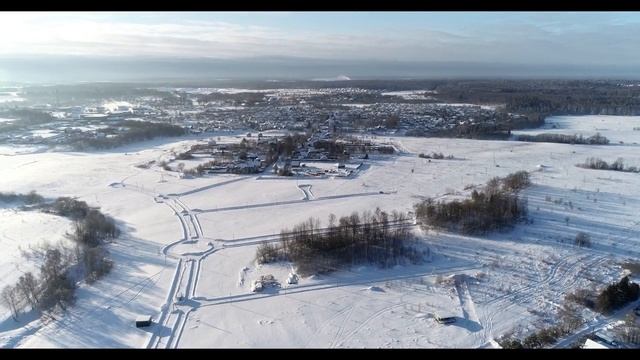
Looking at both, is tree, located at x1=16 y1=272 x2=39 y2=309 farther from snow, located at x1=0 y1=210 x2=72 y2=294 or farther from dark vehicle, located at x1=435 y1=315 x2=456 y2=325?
dark vehicle, located at x1=435 y1=315 x2=456 y2=325

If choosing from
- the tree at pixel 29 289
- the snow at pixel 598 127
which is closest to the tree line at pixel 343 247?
the tree at pixel 29 289

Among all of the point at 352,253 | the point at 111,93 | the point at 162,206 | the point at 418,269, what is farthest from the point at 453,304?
the point at 111,93

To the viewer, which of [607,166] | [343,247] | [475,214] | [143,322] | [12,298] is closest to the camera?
[143,322]

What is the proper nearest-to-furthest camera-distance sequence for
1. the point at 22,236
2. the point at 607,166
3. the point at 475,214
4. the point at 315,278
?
the point at 315,278
the point at 22,236
the point at 475,214
the point at 607,166

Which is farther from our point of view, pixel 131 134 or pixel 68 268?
pixel 131 134

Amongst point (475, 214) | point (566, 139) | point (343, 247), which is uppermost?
point (566, 139)

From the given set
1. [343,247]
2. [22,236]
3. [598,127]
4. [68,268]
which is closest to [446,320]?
[343,247]

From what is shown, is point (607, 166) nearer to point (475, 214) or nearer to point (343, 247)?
point (475, 214)

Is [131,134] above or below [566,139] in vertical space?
above
